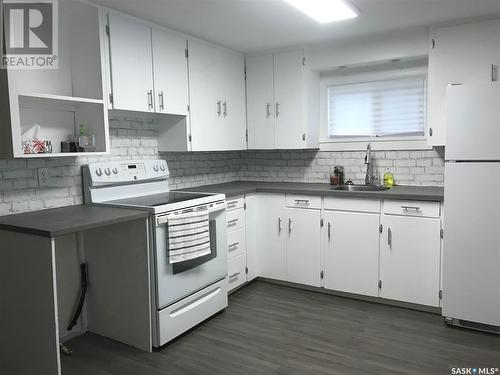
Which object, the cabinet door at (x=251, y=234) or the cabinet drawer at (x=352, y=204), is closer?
the cabinet drawer at (x=352, y=204)

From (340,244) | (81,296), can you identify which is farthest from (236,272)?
(81,296)

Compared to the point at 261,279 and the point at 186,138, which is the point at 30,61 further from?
the point at 261,279

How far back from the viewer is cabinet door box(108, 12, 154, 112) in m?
2.78

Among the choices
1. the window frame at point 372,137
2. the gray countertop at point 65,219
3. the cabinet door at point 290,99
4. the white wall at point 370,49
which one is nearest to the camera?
→ the gray countertop at point 65,219

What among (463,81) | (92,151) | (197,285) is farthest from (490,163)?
(92,151)

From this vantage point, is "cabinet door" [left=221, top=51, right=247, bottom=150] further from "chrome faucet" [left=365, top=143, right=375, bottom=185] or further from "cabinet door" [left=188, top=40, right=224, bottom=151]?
"chrome faucet" [left=365, top=143, right=375, bottom=185]

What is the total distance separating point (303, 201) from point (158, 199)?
1297 mm

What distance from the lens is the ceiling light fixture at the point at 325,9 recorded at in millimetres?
2643

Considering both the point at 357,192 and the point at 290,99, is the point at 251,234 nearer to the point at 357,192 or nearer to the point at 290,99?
the point at 357,192

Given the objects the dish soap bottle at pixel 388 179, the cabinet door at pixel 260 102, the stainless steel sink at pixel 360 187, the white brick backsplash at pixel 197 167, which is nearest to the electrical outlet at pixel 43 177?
the white brick backsplash at pixel 197 167

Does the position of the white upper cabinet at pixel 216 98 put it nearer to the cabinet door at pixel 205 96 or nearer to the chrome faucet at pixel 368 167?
the cabinet door at pixel 205 96

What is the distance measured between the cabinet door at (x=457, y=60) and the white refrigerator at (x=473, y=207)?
53cm

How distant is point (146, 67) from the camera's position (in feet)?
9.93

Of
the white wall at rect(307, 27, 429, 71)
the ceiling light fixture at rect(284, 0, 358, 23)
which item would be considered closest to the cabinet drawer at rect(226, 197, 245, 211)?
the white wall at rect(307, 27, 429, 71)
